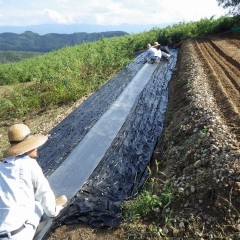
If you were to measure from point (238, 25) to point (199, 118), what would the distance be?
1900cm

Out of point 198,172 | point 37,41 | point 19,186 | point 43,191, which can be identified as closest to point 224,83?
point 198,172

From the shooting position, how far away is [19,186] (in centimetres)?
330

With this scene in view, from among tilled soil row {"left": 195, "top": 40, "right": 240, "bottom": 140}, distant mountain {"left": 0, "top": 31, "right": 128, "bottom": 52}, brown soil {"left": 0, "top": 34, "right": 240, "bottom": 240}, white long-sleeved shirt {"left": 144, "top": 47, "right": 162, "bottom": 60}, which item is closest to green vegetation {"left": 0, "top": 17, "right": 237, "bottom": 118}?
white long-sleeved shirt {"left": 144, "top": 47, "right": 162, "bottom": 60}

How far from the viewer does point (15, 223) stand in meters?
3.31

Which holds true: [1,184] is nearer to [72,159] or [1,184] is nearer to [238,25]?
[72,159]

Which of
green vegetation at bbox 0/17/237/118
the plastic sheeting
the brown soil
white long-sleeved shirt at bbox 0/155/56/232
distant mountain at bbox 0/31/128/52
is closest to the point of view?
white long-sleeved shirt at bbox 0/155/56/232

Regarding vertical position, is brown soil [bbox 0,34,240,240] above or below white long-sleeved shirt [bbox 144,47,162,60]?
above

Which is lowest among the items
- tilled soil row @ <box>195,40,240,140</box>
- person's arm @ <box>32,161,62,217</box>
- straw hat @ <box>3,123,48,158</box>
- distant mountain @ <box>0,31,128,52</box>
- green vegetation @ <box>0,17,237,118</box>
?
distant mountain @ <box>0,31,128,52</box>

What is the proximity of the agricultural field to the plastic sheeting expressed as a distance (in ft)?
0.87

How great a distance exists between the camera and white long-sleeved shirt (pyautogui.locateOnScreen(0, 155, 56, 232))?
Answer: 129 inches

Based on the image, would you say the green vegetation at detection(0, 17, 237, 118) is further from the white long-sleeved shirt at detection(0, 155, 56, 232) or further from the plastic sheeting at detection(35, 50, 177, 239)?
the white long-sleeved shirt at detection(0, 155, 56, 232)

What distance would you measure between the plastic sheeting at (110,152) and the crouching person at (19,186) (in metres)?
1.37

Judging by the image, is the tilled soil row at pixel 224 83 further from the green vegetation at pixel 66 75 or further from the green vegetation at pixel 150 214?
the green vegetation at pixel 66 75

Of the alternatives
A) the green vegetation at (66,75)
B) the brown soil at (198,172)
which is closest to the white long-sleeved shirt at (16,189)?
the brown soil at (198,172)
